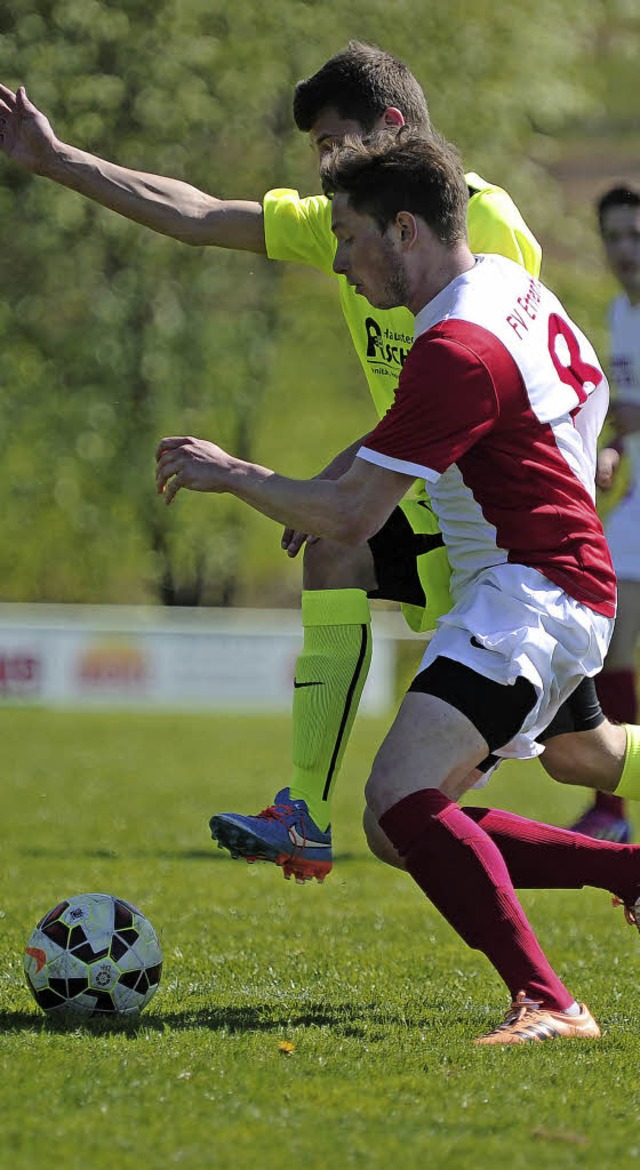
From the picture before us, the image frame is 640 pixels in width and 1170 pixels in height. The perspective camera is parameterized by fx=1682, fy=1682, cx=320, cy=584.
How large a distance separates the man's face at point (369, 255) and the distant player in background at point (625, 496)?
2972 mm

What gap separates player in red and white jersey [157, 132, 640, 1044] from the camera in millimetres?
3914

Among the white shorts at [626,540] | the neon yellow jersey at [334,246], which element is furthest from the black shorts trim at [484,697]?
the white shorts at [626,540]

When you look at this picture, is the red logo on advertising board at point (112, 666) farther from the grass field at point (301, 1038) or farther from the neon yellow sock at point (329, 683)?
the neon yellow sock at point (329, 683)

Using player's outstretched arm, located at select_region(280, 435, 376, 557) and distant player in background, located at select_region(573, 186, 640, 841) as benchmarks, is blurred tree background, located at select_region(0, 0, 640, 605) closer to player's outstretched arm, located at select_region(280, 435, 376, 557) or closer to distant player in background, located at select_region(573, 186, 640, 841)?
distant player in background, located at select_region(573, 186, 640, 841)

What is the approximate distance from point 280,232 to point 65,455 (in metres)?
17.9

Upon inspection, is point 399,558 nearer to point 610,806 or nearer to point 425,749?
point 425,749

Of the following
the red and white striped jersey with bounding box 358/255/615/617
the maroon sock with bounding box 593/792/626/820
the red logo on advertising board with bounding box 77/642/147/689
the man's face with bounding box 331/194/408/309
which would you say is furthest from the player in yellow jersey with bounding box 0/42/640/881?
the red logo on advertising board with bounding box 77/642/147/689

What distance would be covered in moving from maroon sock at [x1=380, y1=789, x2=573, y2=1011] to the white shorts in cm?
420

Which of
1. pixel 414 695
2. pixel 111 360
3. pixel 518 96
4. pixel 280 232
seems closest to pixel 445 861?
pixel 414 695

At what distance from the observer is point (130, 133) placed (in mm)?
15969

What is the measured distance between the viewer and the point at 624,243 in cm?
792

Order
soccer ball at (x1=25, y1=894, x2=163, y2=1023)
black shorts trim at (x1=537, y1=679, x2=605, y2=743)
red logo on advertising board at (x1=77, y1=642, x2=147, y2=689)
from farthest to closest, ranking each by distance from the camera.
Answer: red logo on advertising board at (x1=77, y1=642, x2=147, y2=689) → black shorts trim at (x1=537, y1=679, x2=605, y2=743) → soccer ball at (x1=25, y1=894, x2=163, y2=1023)

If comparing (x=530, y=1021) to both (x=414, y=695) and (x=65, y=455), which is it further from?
(x=65, y=455)

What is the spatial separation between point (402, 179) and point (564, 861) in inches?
75.5
